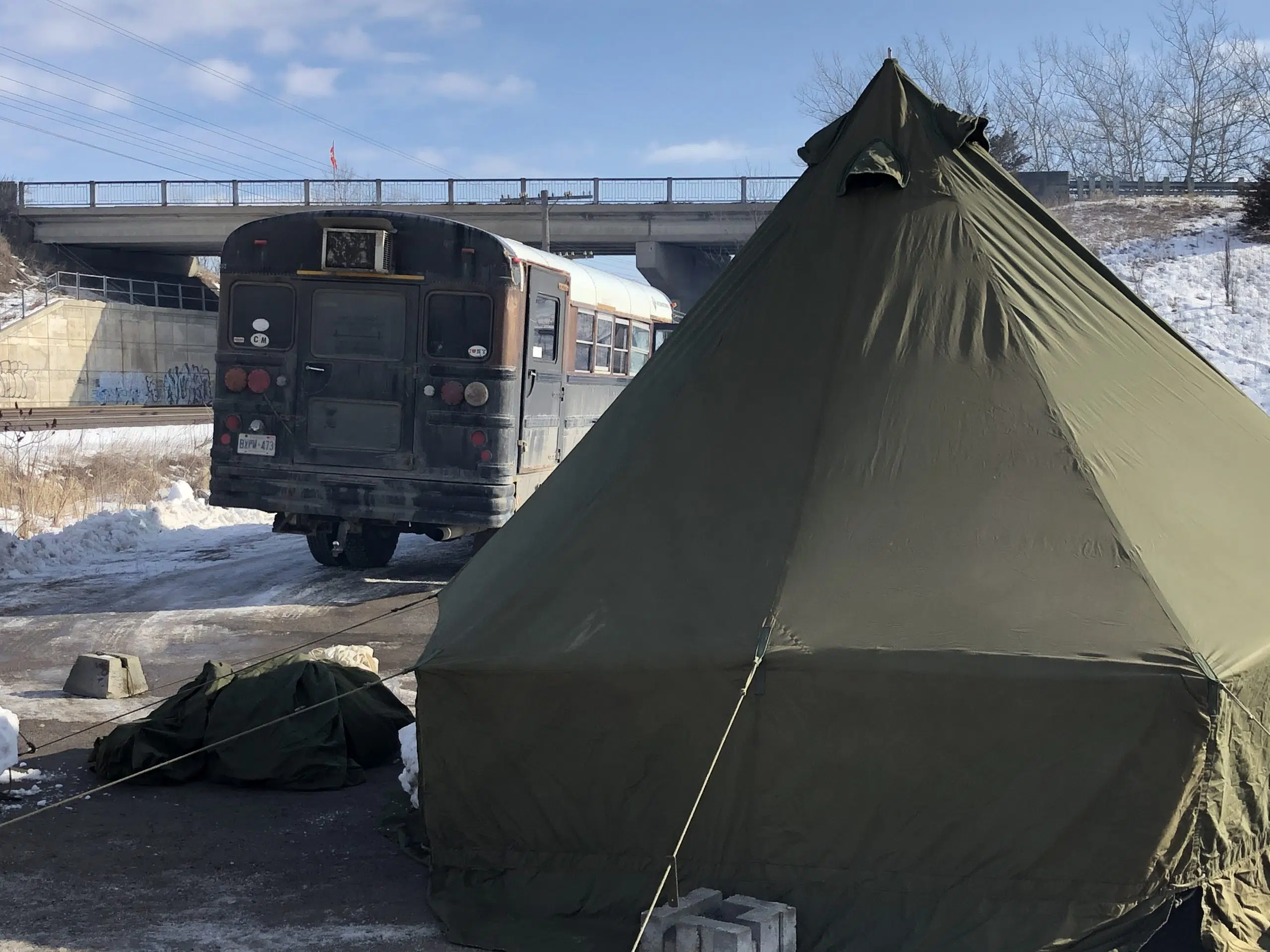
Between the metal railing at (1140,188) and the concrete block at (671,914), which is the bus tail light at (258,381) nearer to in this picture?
the concrete block at (671,914)

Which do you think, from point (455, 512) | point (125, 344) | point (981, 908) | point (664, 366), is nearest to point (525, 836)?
point (981, 908)

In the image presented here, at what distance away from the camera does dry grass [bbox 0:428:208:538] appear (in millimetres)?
15367

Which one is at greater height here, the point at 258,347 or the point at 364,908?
the point at 258,347

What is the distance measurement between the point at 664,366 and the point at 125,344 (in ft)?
151

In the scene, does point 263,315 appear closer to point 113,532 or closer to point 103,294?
point 113,532

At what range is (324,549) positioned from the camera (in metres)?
12.5

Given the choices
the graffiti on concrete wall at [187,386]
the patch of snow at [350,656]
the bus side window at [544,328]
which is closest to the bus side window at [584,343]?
the bus side window at [544,328]

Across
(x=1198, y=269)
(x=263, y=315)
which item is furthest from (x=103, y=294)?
(x=263, y=315)

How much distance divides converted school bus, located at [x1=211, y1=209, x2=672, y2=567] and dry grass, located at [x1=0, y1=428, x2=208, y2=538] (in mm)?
4737

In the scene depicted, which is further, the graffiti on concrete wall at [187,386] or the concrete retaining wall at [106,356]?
the graffiti on concrete wall at [187,386]

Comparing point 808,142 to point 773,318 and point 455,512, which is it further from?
point 455,512

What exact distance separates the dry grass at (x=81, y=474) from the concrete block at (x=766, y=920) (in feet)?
39.9

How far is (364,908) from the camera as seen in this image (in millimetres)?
4742

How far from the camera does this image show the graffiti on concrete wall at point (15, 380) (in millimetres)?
41000
